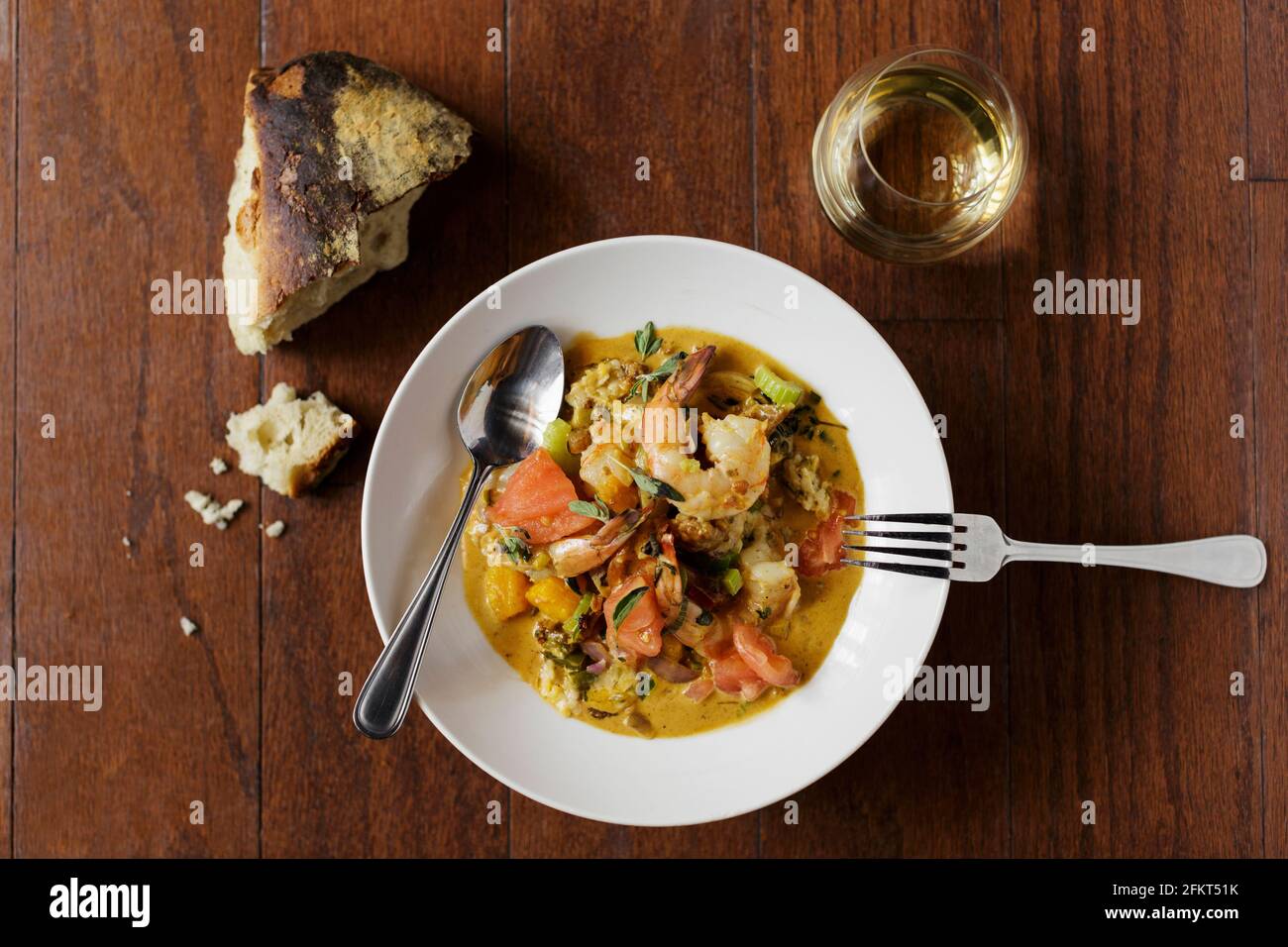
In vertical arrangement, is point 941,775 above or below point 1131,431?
below

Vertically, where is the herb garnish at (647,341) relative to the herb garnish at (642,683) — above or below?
above

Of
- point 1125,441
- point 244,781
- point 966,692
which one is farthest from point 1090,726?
point 244,781

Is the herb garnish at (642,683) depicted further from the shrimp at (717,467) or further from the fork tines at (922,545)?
the fork tines at (922,545)

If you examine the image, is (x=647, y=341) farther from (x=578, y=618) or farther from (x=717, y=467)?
(x=578, y=618)

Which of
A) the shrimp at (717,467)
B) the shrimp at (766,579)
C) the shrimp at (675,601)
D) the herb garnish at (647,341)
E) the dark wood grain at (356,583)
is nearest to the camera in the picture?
the shrimp at (717,467)

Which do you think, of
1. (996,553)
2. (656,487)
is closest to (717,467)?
(656,487)

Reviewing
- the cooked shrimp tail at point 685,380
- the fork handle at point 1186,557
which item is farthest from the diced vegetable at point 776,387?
the fork handle at point 1186,557
